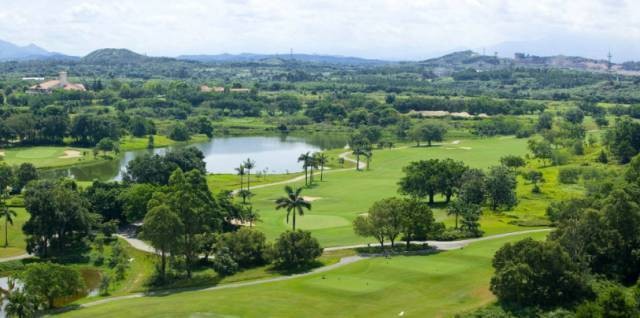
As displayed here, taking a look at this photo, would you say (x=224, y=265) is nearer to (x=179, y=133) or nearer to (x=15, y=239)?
(x=15, y=239)

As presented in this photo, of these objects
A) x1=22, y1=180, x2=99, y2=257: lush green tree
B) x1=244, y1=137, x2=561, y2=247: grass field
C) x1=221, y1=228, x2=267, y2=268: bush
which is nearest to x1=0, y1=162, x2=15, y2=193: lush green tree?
x1=22, y1=180, x2=99, y2=257: lush green tree

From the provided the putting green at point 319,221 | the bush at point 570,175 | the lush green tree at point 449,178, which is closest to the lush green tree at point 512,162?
the bush at point 570,175

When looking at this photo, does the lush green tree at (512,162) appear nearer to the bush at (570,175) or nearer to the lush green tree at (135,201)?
the bush at (570,175)

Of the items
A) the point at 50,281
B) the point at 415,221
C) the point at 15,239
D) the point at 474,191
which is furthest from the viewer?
the point at 474,191

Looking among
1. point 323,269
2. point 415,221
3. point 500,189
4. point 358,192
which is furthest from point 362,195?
point 323,269

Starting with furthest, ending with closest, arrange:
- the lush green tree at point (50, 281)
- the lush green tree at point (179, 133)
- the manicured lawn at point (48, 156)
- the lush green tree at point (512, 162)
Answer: the lush green tree at point (179, 133) < the manicured lawn at point (48, 156) < the lush green tree at point (512, 162) < the lush green tree at point (50, 281)

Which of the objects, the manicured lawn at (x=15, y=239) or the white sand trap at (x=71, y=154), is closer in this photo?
the manicured lawn at (x=15, y=239)
